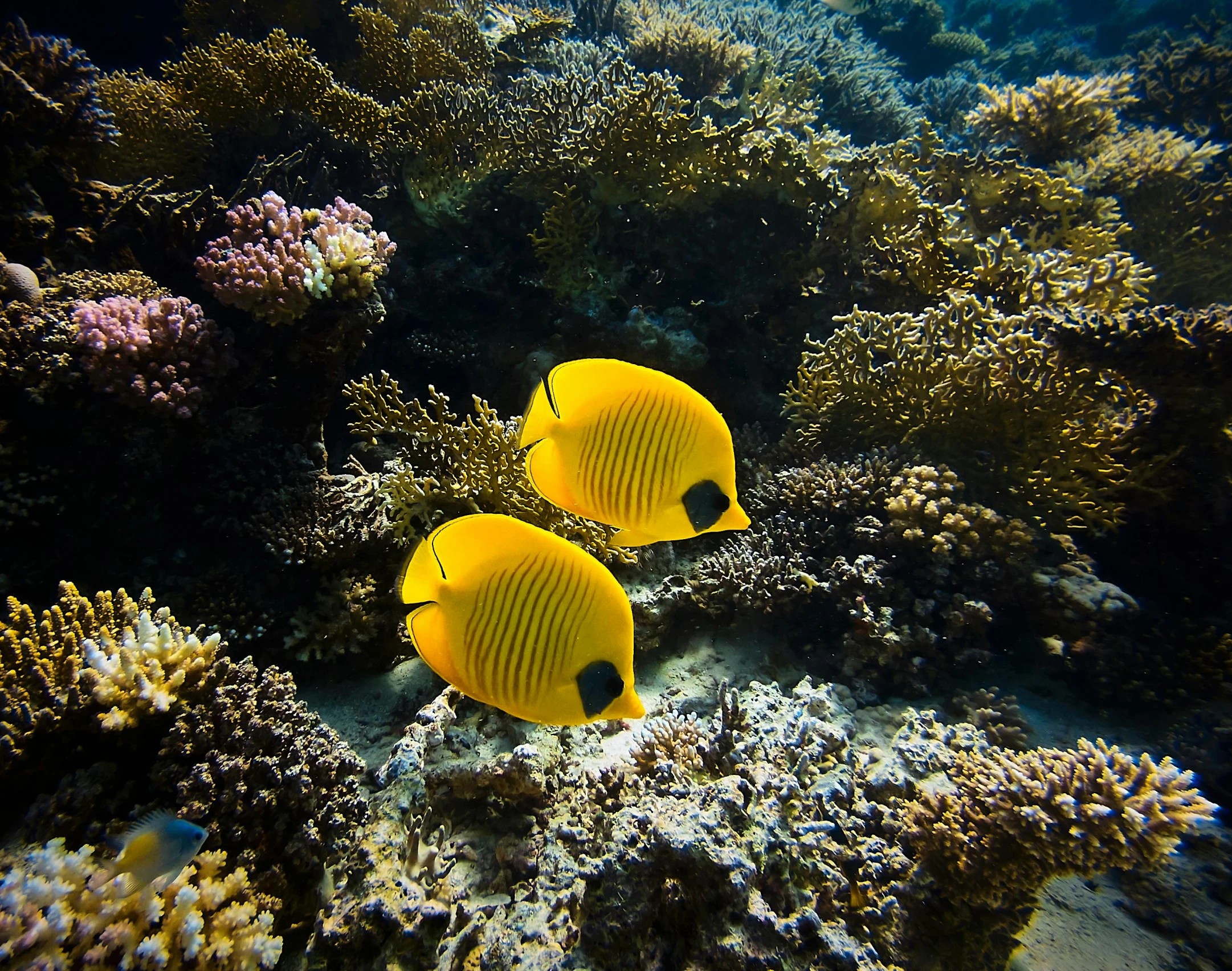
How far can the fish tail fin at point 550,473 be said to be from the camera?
4.91 ft

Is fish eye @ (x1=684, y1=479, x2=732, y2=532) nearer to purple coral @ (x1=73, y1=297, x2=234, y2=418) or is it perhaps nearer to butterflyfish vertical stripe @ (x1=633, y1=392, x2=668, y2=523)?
butterflyfish vertical stripe @ (x1=633, y1=392, x2=668, y2=523)

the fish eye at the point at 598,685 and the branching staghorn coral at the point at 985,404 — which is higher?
the branching staghorn coral at the point at 985,404

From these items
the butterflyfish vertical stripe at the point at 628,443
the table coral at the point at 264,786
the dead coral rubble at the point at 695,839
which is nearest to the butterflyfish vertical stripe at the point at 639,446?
the butterflyfish vertical stripe at the point at 628,443

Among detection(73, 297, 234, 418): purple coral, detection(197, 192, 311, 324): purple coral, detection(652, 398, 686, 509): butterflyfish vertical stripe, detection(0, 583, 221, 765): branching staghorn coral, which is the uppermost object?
detection(197, 192, 311, 324): purple coral

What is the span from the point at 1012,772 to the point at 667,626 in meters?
1.77

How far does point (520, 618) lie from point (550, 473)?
1.40 feet

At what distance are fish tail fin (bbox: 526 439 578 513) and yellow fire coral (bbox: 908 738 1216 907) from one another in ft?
7.14

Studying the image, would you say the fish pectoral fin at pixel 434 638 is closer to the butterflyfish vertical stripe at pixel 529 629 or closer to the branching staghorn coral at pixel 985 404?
the butterflyfish vertical stripe at pixel 529 629

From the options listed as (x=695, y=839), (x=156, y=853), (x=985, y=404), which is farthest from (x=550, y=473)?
(x=985, y=404)

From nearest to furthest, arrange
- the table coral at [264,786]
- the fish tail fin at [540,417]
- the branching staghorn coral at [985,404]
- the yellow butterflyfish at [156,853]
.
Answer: the fish tail fin at [540,417] < the yellow butterflyfish at [156,853] < the table coral at [264,786] < the branching staghorn coral at [985,404]

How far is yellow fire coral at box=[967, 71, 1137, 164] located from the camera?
21.2 feet

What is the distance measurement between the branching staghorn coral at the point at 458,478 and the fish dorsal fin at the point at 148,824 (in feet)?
4.99

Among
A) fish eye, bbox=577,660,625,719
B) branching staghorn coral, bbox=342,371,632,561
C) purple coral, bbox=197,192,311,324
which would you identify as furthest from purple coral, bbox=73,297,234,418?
fish eye, bbox=577,660,625,719

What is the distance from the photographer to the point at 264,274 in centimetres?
Result: 316
